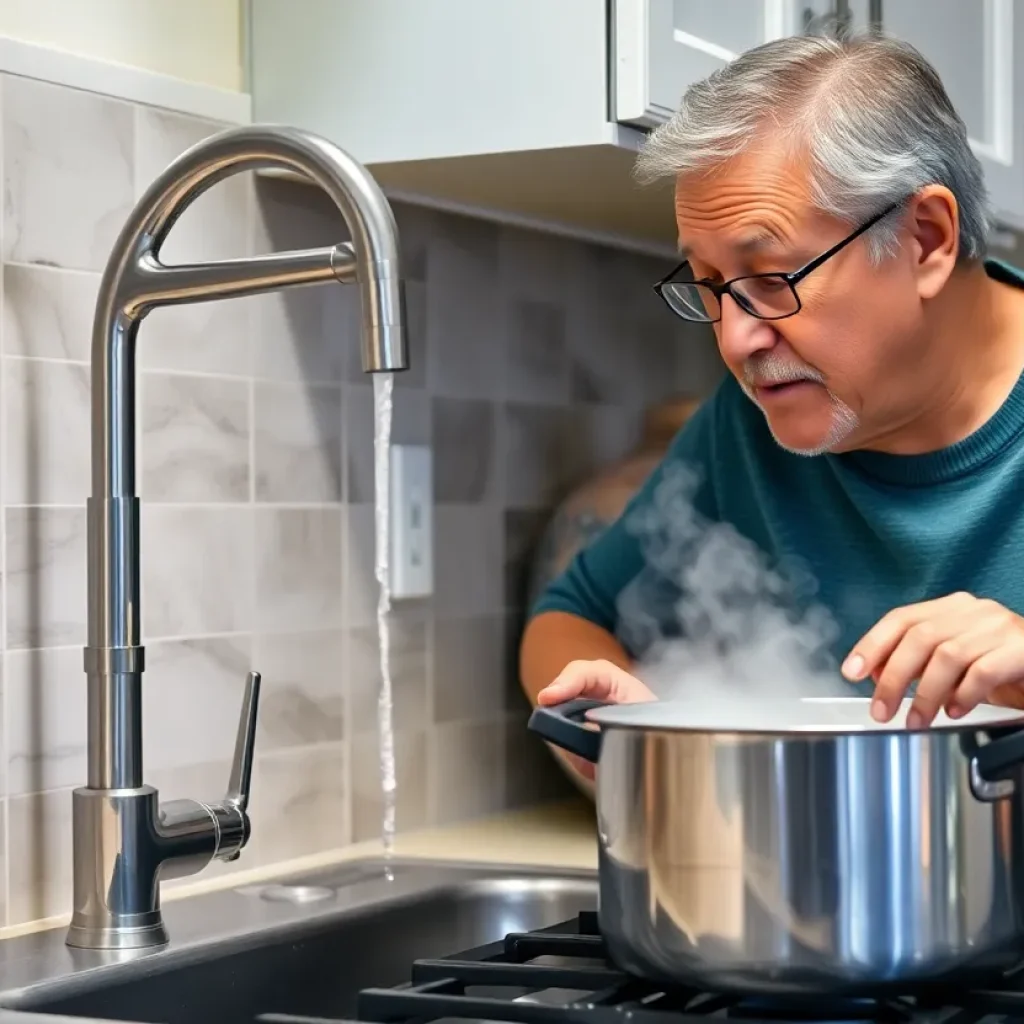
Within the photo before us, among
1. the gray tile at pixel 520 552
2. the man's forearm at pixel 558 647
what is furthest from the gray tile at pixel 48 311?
the gray tile at pixel 520 552

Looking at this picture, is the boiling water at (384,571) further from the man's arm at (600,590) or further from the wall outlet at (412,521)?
the man's arm at (600,590)

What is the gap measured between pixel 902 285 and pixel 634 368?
71cm

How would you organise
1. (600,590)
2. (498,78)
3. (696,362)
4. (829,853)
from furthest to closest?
(696,362), (600,590), (498,78), (829,853)

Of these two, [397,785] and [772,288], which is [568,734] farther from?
[397,785]

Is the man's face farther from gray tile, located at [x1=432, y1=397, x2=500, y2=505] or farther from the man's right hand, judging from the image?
gray tile, located at [x1=432, y1=397, x2=500, y2=505]

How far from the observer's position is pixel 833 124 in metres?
1.28

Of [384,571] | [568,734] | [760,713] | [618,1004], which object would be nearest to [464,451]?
[384,571]

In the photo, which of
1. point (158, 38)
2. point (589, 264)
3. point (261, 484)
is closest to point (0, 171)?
point (158, 38)

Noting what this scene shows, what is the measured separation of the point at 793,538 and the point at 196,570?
0.52 metres

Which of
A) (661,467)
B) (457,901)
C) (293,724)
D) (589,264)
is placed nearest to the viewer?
(457,901)

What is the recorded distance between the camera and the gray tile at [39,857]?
127cm

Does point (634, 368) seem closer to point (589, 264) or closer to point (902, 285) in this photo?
point (589, 264)

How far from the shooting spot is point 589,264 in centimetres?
193

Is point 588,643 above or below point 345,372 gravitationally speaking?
below
